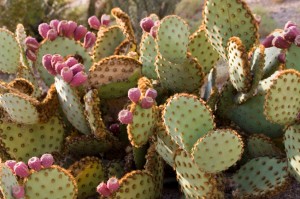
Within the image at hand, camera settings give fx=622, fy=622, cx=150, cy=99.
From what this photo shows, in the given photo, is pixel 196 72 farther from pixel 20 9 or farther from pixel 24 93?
pixel 20 9

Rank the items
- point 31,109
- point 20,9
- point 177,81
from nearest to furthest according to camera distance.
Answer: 1. point 31,109
2. point 177,81
3. point 20,9

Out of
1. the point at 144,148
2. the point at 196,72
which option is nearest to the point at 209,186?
the point at 144,148

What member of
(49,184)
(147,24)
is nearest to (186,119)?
(49,184)

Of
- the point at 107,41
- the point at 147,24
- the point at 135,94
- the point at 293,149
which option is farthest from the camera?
the point at 107,41

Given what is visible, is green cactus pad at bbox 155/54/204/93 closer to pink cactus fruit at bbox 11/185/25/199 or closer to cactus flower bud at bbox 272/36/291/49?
cactus flower bud at bbox 272/36/291/49

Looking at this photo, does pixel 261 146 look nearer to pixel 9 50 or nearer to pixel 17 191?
pixel 17 191
